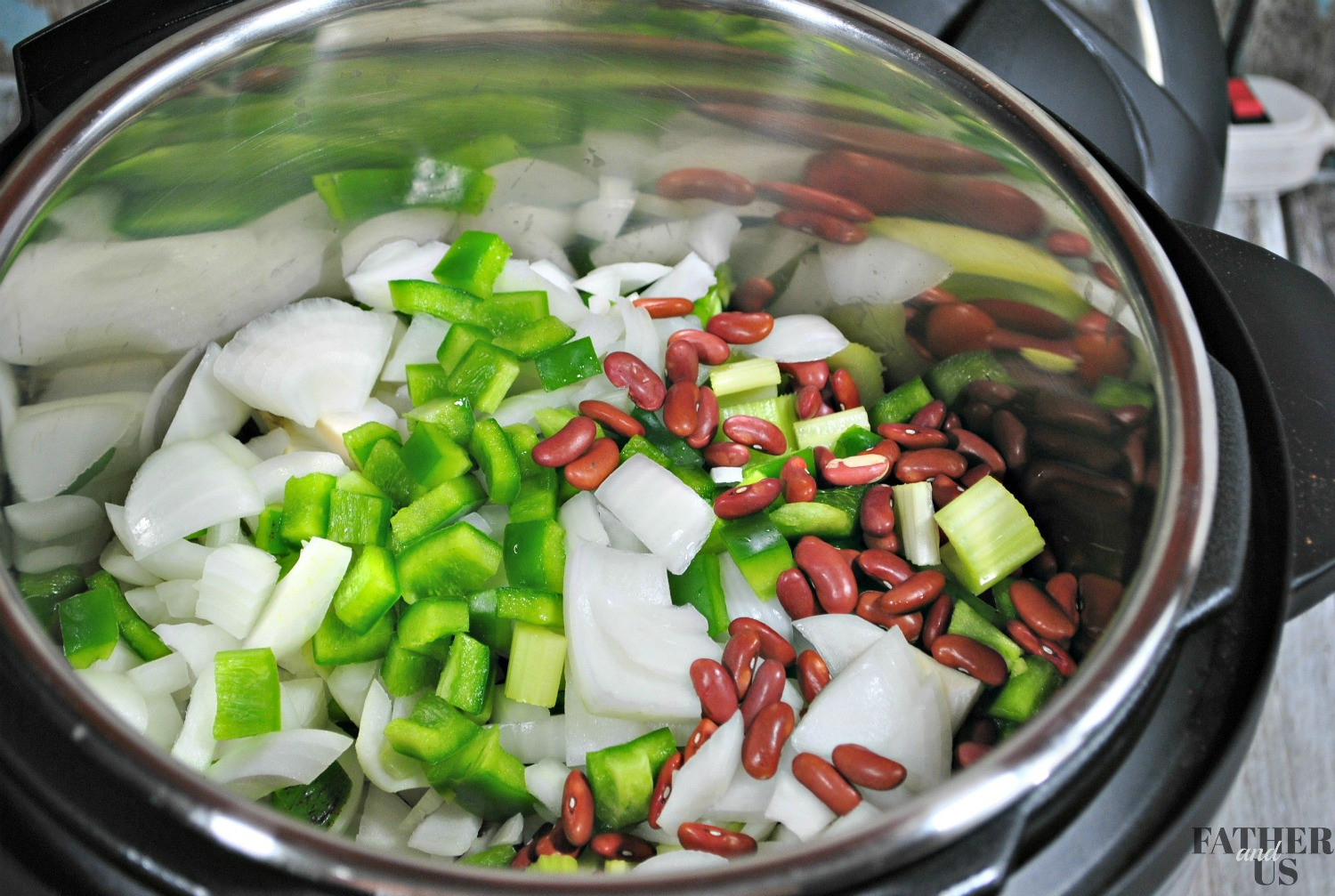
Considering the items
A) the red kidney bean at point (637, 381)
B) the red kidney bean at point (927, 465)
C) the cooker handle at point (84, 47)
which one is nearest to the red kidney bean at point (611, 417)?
the red kidney bean at point (637, 381)

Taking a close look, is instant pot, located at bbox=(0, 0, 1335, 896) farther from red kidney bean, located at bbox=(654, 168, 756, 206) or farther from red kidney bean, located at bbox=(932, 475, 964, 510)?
red kidney bean, located at bbox=(932, 475, 964, 510)

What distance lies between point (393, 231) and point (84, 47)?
1.04 feet

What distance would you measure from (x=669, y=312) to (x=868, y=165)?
246 millimetres

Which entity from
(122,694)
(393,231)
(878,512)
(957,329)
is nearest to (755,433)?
(878,512)

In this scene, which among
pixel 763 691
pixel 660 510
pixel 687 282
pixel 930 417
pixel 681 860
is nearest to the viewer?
pixel 681 860

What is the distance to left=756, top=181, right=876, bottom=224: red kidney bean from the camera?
1.03m

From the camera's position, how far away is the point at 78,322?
2.89ft

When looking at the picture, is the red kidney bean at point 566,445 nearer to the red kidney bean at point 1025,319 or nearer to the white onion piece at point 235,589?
the white onion piece at point 235,589

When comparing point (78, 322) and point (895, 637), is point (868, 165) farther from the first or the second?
point (78, 322)

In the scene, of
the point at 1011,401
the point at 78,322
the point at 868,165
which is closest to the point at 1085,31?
the point at 868,165

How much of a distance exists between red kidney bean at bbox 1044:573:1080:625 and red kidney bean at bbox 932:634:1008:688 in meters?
0.08

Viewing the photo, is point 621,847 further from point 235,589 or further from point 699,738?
point 235,589

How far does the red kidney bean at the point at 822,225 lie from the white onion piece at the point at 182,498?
59 cm

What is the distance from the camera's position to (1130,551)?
79 centimetres
